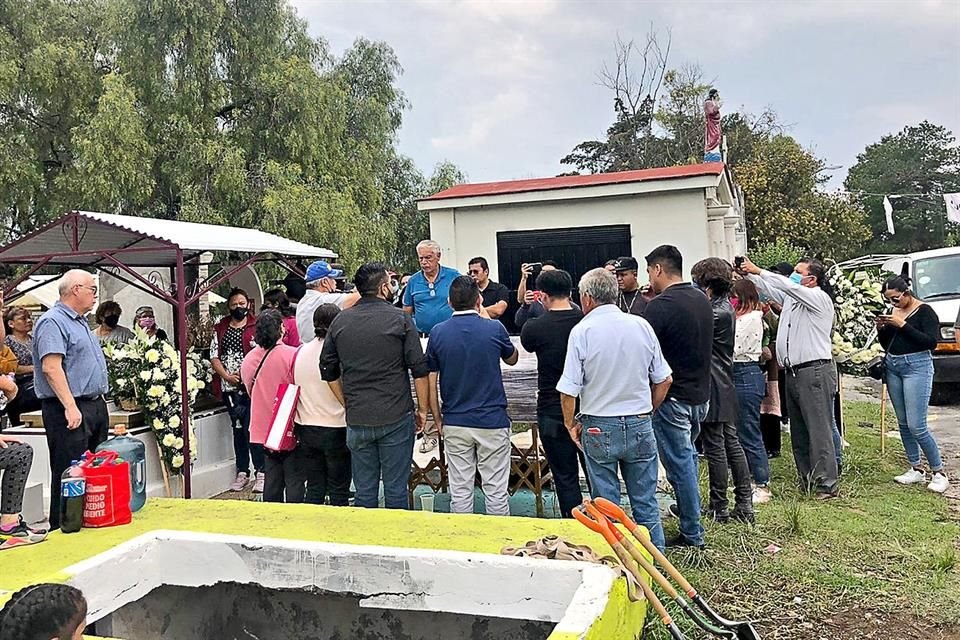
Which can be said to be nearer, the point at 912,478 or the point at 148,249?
the point at 148,249

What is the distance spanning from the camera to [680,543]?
5297 mm

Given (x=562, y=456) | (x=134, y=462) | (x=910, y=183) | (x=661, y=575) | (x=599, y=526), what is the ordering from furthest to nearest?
1. (x=910, y=183)
2. (x=562, y=456)
3. (x=134, y=462)
4. (x=661, y=575)
5. (x=599, y=526)

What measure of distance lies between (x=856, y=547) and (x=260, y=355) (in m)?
4.53

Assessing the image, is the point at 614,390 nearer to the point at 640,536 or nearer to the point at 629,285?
the point at 640,536

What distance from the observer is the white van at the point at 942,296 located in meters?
10.8

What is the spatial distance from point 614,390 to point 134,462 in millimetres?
2817

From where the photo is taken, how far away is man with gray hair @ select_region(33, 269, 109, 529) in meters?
4.82

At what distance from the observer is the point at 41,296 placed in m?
15.7

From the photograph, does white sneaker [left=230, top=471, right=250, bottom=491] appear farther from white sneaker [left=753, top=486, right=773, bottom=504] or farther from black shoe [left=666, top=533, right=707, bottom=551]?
white sneaker [left=753, top=486, right=773, bottom=504]

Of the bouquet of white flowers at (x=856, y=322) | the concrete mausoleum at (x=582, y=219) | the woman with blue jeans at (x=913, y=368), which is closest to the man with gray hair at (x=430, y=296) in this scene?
the bouquet of white flowers at (x=856, y=322)

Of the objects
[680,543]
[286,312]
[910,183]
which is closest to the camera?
[680,543]

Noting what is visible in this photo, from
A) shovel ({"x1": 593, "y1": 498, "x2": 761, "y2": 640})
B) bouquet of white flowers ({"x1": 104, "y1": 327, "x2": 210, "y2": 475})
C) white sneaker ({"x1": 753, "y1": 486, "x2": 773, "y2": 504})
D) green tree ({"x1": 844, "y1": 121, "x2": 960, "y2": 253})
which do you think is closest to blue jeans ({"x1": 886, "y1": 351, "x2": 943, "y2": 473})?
white sneaker ({"x1": 753, "y1": 486, "x2": 773, "y2": 504})

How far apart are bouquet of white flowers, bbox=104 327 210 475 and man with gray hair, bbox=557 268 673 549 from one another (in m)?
3.64

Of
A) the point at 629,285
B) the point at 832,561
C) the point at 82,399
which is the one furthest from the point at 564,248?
the point at 82,399
